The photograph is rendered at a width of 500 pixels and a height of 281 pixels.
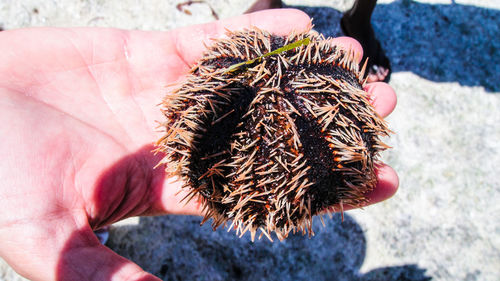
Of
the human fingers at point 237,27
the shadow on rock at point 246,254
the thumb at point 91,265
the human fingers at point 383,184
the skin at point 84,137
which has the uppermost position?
the human fingers at point 237,27

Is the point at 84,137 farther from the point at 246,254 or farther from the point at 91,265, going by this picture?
the point at 246,254

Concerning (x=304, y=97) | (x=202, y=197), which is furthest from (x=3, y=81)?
(x=304, y=97)

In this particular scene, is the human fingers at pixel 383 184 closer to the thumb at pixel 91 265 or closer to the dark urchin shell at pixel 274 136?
the dark urchin shell at pixel 274 136

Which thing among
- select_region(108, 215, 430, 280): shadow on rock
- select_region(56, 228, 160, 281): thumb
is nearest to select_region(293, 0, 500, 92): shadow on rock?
select_region(108, 215, 430, 280): shadow on rock

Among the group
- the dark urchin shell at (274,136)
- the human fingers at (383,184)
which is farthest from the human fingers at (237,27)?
the human fingers at (383,184)

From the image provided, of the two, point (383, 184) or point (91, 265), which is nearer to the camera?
point (91, 265)

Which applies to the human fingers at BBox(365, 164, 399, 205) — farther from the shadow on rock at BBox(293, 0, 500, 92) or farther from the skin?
the shadow on rock at BBox(293, 0, 500, 92)

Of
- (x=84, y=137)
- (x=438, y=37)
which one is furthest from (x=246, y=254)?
(x=438, y=37)
